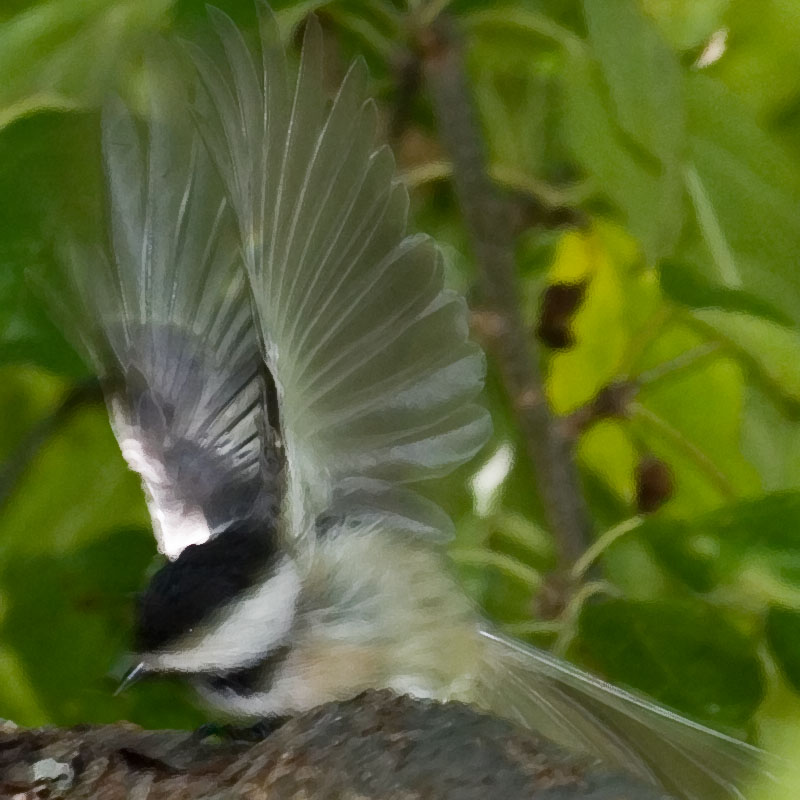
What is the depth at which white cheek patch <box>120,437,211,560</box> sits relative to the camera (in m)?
0.66

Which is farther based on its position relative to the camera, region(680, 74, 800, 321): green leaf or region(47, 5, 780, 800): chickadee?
region(680, 74, 800, 321): green leaf

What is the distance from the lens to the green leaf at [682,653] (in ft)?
2.12

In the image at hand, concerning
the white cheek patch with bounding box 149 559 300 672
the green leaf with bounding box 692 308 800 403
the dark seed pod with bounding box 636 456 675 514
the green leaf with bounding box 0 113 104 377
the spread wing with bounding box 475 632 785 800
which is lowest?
the spread wing with bounding box 475 632 785 800

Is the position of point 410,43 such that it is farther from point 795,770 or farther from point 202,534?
point 795,770

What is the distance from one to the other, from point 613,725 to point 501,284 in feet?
1.03

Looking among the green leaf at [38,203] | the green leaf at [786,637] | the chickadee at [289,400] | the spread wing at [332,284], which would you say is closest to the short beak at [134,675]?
the chickadee at [289,400]

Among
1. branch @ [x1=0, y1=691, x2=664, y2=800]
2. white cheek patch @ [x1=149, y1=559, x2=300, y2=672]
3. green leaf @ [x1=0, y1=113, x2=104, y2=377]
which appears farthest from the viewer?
green leaf @ [x1=0, y1=113, x2=104, y2=377]

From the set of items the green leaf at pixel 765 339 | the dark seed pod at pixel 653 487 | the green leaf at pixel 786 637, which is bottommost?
the green leaf at pixel 786 637

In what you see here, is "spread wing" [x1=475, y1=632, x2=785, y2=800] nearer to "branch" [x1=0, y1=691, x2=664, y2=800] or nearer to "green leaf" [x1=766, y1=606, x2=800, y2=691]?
"green leaf" [x1=766, y1=606, x2=800, y2=691]

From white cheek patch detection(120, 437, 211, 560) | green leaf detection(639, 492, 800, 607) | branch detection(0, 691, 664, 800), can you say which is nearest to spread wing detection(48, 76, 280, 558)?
white cheek patch detection(120, 437, 211, 560)

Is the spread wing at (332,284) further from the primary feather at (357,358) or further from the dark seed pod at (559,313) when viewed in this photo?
the dark seed pod at (559,313)

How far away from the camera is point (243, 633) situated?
58 centimetres

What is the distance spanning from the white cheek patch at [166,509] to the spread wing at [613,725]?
A: 235 mm

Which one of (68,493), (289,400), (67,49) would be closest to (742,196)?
(289,400)
